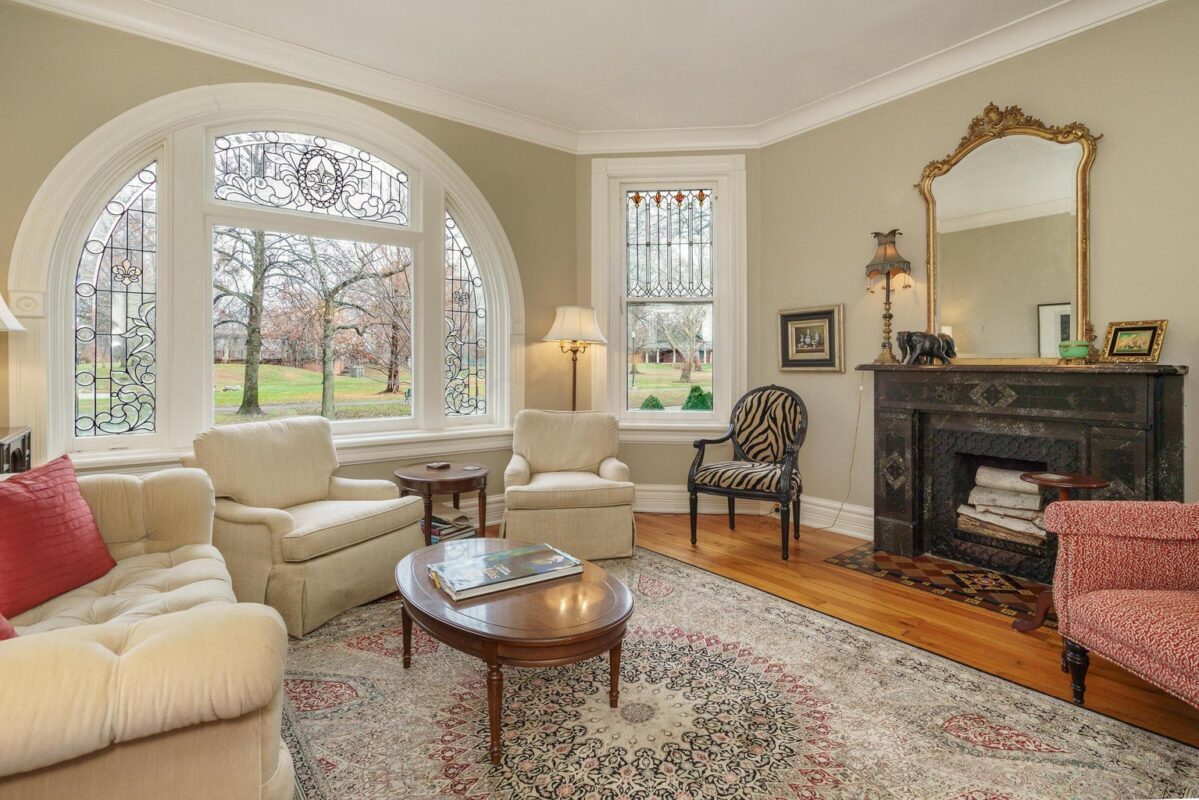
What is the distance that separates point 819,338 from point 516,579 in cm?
314

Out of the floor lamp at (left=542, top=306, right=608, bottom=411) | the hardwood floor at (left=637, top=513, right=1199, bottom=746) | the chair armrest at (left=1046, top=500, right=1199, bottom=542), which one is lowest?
the hardwood floor at (left=637, top=513, right=1199, bottom=746)

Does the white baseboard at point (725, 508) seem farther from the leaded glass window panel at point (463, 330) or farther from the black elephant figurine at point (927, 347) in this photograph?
the black elephant figurine at point (927, 347)

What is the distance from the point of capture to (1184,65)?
9.34ft

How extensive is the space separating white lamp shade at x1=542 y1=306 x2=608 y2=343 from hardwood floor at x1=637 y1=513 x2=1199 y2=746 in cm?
143

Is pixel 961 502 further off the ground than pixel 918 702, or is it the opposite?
pixel 961 502

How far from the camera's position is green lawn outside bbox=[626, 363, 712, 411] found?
4918 mm

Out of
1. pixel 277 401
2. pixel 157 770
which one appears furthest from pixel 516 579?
pixel 277 401

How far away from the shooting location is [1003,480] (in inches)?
136

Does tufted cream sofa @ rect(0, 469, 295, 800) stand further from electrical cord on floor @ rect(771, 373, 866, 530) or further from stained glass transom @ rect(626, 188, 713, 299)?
stained glass transom @ rect(626, 188, 713, 299)

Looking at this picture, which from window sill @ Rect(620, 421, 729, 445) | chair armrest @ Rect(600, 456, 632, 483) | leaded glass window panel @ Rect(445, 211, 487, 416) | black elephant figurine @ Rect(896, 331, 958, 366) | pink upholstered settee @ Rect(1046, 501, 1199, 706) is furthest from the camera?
window sill @ Rect(620, 421, 729, 445)

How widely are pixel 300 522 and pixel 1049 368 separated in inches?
147

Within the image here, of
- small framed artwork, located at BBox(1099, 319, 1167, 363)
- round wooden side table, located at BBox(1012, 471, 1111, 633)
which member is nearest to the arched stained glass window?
round wooden side table, located at BBox(1012, 471, 1111, 633)

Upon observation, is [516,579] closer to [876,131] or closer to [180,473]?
[180,473]

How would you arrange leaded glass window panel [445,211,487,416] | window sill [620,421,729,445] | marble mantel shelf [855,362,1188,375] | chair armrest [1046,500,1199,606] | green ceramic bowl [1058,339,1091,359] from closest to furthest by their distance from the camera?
chair armrest [1046,500,1199,606] → marble mantel shelf [855,362,1188,375] → green ceramic bowl [1058,339,1091,359] → leaded glass window panel [445,211,487,416] → window sill [620,421,729,445]
